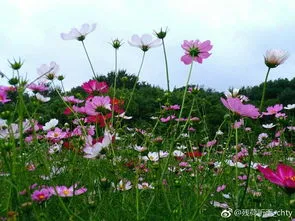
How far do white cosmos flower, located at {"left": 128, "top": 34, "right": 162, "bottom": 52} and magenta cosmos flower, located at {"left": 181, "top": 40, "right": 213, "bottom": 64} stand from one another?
0.70 ft

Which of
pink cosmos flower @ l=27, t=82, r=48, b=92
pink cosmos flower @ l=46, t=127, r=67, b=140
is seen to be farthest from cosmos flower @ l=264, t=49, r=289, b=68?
pink cosmos flower @ l=46, t=127, r=67, b=140

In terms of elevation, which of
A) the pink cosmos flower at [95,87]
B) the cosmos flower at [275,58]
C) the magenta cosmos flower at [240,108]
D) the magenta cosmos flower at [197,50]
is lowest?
the magenta cosmos flower at [240,108]

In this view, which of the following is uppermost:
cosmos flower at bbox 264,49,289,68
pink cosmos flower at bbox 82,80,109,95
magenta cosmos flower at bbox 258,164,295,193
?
pink cosmos flower at bbox 82,80,109,95

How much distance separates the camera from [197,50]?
1368mm

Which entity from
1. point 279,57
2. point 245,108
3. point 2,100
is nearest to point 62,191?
point 2,100

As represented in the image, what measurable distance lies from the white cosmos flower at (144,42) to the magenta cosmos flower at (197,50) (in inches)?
8.4

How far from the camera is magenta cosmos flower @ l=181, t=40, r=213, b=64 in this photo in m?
1.38

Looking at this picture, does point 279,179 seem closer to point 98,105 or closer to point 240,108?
point 240,108

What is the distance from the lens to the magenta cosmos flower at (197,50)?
54.1 inches

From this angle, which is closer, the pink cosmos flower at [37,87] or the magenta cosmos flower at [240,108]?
the magenta cosmos flower at [240,108]

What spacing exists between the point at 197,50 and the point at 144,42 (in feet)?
0.93

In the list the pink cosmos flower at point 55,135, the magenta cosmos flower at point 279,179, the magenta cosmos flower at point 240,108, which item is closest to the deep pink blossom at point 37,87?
the pink cosmos flower at point 55,135

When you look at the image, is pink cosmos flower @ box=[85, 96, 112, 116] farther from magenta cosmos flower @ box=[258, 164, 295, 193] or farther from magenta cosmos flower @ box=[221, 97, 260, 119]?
magenta cosmos flower @ box=[258, 164, 295, 193]

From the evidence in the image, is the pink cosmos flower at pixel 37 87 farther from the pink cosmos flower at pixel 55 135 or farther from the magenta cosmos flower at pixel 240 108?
the magenta cosmos flower at pixel 240 108
